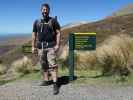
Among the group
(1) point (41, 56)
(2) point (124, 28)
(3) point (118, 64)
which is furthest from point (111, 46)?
(2) point (124, 28)

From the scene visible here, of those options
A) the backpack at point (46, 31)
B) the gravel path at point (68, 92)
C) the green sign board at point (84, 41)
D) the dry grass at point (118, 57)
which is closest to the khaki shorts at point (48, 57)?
the backpack at point (46, 31)

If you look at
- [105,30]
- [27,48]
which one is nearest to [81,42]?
[27,48]

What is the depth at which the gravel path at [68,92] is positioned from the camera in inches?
398

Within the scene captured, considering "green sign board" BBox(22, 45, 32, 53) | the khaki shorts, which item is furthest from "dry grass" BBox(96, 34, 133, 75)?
the khaki shorts

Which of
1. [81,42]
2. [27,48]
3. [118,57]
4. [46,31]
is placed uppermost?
[46,31]

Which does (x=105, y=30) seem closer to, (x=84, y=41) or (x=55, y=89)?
(x=84, y=41)

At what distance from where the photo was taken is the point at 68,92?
10.6m

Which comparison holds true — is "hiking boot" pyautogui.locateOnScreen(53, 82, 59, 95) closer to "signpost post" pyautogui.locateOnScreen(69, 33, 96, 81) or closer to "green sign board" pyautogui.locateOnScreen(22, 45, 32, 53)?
"signpost post" pyautogui.locateOnScreen(69, 33, 96, 81)

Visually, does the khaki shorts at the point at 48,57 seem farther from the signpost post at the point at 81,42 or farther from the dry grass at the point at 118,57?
the dry grass at the point at 118,57

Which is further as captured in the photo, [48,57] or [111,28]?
[111,28]

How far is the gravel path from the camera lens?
33.1 feet

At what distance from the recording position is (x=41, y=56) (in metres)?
11.2

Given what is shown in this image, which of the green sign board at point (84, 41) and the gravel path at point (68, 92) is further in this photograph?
the green sign board at point (84, 41)

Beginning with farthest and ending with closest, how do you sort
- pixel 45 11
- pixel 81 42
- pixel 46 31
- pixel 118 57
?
pixel 118 57, pixel 81 42, pixel 46 31, pixel 45 11
